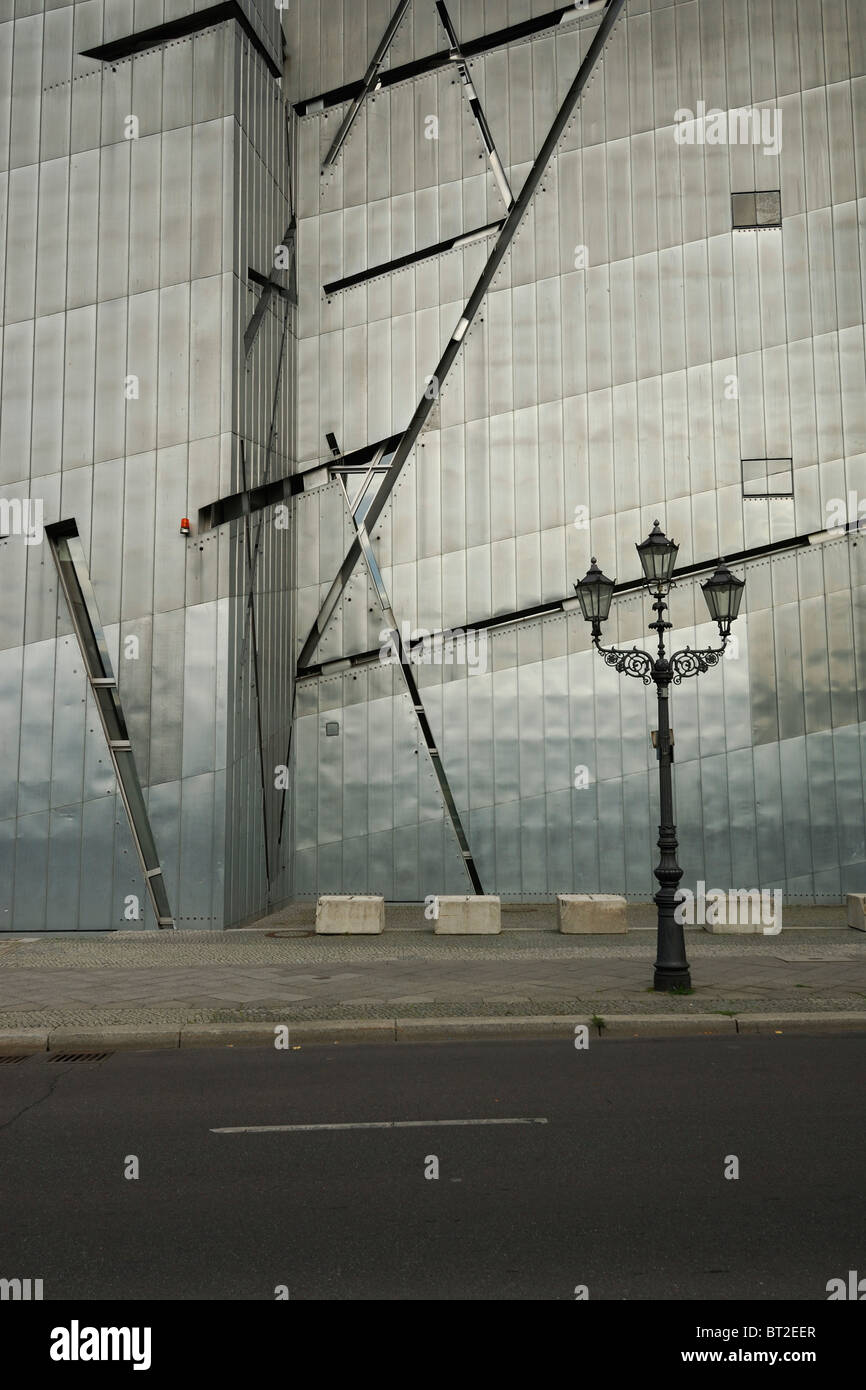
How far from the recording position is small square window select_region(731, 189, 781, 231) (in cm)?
2034

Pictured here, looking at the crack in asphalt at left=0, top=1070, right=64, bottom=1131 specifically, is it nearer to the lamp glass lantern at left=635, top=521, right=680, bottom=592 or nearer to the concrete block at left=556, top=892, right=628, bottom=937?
the lamp glass lantern at left=635, top=521, right=680, bottom=592

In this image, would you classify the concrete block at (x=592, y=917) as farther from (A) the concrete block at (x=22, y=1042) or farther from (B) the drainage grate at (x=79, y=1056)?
(A) the concrete block at (x=22, y=1042)

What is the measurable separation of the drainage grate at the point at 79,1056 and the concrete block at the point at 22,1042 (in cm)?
17

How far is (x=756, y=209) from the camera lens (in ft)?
66.8

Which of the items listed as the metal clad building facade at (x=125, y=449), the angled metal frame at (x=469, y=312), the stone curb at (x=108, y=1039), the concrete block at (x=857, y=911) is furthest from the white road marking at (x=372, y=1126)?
the angled metal frame at (x=469, y=312)

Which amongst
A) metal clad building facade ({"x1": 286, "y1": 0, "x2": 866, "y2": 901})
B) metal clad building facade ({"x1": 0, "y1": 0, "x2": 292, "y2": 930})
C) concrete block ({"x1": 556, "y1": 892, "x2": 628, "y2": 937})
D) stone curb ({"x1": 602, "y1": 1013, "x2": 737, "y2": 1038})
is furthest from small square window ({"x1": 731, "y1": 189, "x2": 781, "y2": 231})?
stone curb ({"x1": 602, "y1": 1013, "x2": 737, "y2": 1038})

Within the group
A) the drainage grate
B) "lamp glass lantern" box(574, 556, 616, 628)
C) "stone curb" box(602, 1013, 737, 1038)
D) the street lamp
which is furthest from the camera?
"lamp glass lantern" box(574, 556, 616, 628)

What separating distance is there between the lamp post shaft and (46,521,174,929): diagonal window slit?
8.09 m

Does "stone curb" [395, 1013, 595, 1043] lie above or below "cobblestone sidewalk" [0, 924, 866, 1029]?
below

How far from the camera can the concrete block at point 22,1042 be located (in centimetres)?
934

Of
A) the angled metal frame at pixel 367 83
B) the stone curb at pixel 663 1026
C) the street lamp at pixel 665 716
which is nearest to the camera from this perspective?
the stone curb at pixel 663 1026

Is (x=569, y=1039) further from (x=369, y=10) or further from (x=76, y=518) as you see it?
(x=369, y=10)

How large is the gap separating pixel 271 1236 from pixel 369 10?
22.3 m

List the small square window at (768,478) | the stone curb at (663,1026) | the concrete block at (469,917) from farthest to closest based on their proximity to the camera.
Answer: the small square window at (768,478), the concrete block at (469,917), the stone curb at (663,1026)
